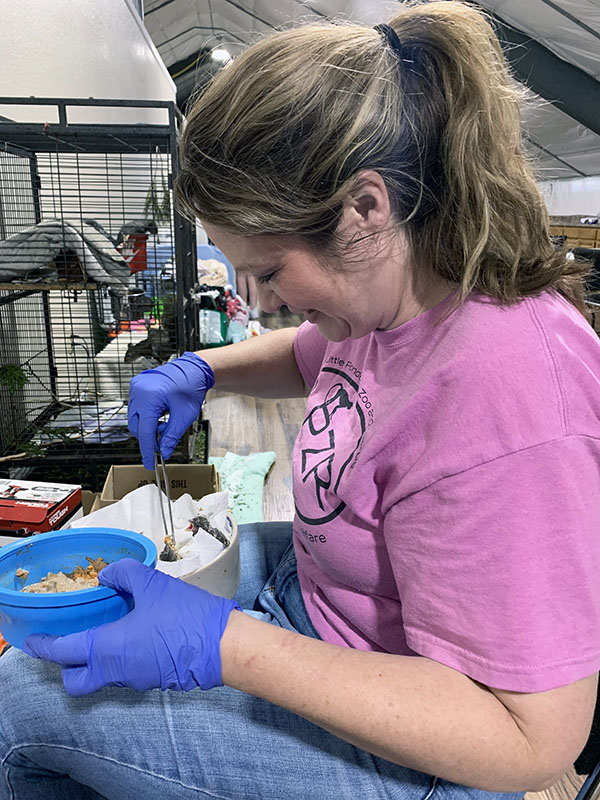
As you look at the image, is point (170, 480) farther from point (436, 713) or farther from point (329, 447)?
point (436, 713)

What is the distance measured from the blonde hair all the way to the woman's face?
0.02 metres

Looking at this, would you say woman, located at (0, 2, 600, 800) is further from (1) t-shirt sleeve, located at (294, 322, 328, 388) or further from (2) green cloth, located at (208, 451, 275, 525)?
(2) green cloth, located at (208, 451, 275, 525)

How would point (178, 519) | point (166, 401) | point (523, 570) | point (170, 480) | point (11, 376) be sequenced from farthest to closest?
point (11, 376) < point (170, 480) < point (178, 519) < point (166, 401) < point (523, 570)

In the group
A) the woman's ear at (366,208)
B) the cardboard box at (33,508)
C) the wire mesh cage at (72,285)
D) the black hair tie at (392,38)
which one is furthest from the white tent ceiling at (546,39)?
the woman's ear at (366,208)

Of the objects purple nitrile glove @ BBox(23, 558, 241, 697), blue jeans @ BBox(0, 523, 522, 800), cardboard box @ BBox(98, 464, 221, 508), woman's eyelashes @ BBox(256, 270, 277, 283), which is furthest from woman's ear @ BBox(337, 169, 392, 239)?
cardboard box @ BBox(98, 464, 221, 508)

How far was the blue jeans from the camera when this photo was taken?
686mm

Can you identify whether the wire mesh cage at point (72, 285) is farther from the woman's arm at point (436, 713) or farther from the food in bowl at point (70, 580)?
the woman's arm at point (436, 713)

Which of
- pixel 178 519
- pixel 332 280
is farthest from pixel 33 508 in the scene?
pixel 332 280

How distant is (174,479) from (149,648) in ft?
3.98

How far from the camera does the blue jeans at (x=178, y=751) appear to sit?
69 cm

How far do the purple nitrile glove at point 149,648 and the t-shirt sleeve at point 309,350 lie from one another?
66 cm

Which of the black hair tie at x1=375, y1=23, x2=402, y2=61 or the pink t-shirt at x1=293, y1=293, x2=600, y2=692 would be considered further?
the black hair tie at x1=375, y1=23, x2=402, y2=61

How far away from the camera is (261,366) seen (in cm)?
133

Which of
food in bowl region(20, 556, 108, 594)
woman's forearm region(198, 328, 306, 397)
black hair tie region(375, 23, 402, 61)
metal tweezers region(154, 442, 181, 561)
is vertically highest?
black hair tie region(375, 23, 402, 61)
